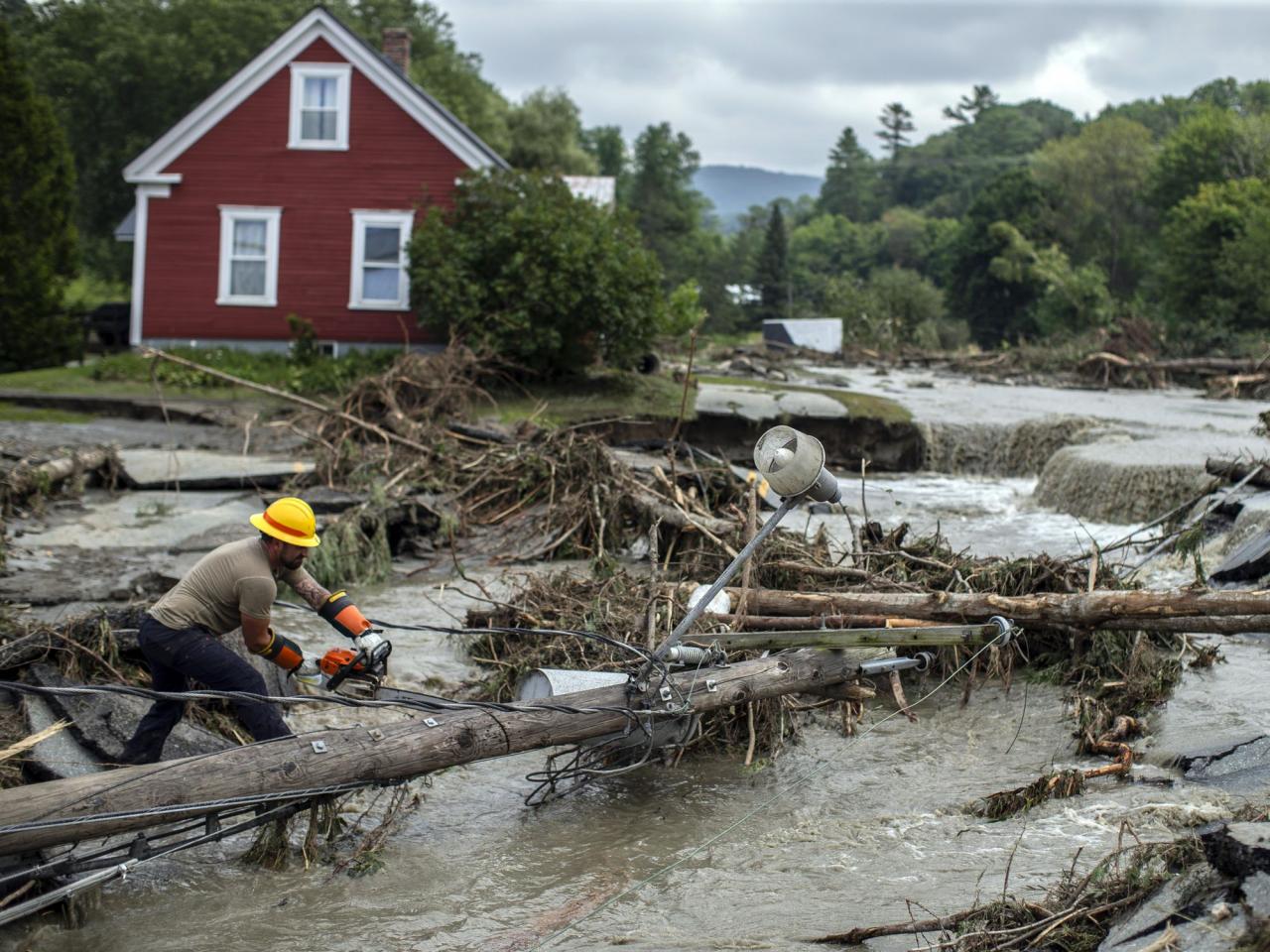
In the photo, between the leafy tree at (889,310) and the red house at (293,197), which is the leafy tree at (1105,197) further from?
the red house at (293,197)

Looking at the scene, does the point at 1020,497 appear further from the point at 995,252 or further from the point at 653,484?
the point at 995,252

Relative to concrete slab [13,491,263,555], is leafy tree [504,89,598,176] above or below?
above

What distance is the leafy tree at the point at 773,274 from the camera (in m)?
63.2

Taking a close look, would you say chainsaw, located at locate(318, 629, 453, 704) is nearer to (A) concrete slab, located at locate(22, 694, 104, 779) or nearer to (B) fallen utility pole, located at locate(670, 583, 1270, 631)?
(A) concrete slab, located at locate(22, 694, 104, 779)

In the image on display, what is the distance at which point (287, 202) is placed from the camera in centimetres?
2545

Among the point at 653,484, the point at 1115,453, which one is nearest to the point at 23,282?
the point at 653,484

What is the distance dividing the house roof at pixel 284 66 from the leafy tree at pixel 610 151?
54.2 meters

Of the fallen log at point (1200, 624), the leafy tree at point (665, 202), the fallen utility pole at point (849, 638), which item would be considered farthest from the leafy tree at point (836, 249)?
the fallen utility pole at point (849, 638)

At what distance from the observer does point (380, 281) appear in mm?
Answer: 25438

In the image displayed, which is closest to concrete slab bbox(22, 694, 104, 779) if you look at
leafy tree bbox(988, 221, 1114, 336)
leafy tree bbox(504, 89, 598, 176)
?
leafy tree bbox(988, 221, 1114, 336)

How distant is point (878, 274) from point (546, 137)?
1620 centimetres

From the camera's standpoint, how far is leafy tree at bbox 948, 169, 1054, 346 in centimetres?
5500

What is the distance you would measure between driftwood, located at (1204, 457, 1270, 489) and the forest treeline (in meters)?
20.4

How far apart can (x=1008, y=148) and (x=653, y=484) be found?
431 ft
